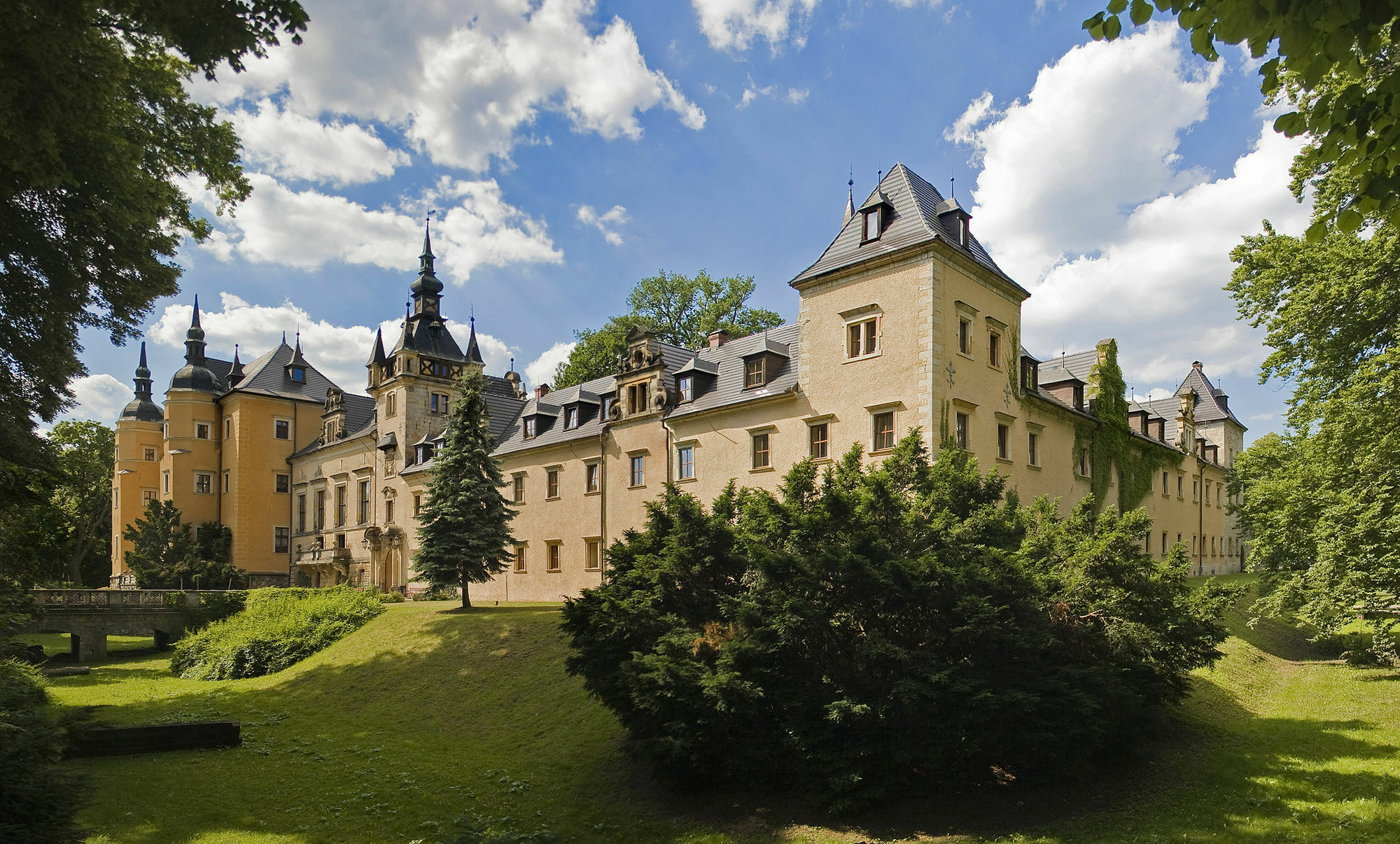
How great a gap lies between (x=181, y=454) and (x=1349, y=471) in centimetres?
6084

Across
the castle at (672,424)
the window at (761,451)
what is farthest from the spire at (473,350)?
the window at (761,451)

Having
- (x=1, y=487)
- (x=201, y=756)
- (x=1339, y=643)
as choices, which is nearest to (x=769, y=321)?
(x=1339, y=643)

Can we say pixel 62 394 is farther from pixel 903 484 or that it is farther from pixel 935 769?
pixel 935 769

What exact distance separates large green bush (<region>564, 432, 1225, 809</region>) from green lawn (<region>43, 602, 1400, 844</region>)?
2.37ft

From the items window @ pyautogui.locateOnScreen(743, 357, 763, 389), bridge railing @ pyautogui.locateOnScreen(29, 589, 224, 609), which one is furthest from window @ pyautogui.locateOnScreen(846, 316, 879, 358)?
bridge railing @ pyautogui.locateOnScreen(29, 589, 224, 609)

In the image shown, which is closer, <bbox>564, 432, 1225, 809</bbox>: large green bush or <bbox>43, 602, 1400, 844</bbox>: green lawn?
<bbox>43, 602, 1400, 844</bbox>: green lawn

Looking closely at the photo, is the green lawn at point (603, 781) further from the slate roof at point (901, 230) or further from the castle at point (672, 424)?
the slate roof at point (901, 230)

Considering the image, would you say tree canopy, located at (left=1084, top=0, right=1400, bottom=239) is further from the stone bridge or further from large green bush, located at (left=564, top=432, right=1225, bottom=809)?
the stone bridge

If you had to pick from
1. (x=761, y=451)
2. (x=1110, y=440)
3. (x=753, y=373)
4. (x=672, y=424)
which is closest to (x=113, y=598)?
(x=672, y=424)

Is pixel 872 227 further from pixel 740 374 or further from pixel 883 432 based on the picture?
pixel 740 374

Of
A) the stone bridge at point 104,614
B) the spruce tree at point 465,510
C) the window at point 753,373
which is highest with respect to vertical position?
the window at point 753,373

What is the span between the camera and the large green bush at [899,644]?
12.7 m

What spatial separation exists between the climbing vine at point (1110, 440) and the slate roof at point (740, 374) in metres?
11.6

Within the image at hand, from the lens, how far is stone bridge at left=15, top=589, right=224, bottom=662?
36.4m
